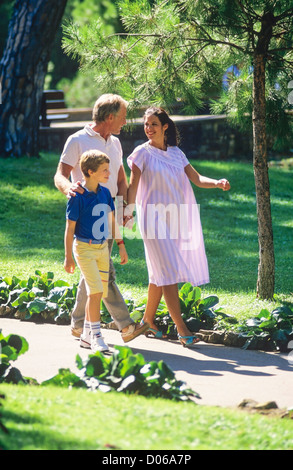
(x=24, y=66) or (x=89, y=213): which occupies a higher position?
(x=24, y=66)

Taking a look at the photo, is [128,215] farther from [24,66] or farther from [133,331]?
[24,66]

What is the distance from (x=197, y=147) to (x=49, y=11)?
184 inches

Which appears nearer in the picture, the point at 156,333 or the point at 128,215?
the point at 128,215

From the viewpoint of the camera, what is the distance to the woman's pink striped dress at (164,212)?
5.81 metres

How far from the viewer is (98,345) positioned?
5.32 metres

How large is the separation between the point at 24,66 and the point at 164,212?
8.87m

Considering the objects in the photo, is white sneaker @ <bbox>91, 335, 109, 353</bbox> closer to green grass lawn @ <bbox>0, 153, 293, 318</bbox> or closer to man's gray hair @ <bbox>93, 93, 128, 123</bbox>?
green grass lawn @ <bbox>0, 153, 293, 318</bbox>

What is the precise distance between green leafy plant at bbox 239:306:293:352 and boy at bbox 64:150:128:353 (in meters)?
1.20

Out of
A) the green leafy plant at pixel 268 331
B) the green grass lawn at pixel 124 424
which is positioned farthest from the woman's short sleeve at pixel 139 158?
the green grass lawn at pixel 124 424

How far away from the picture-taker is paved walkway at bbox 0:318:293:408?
463cm

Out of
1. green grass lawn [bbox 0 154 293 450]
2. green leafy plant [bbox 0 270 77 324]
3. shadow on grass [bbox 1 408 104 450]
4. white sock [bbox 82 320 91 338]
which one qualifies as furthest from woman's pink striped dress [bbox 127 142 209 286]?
shadow on grass [bbox 1 408 104 450]

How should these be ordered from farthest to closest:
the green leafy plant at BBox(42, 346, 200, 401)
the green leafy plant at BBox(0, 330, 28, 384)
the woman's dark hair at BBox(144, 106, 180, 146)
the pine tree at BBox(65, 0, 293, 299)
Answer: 1. the pine tree at BBox(65, 0, 293, 299)
2. the woman's dark hair at BBox(144, 106, 180, 146)
3. the green leafy plant at BBox(0, 330, 28, 384)
4. the green leafy plant at BBox(42, 346, 200, 401)

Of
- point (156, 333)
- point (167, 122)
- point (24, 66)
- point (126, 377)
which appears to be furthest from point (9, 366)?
point (24, 66)

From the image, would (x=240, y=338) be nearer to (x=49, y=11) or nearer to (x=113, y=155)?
(x=113, y=155)
